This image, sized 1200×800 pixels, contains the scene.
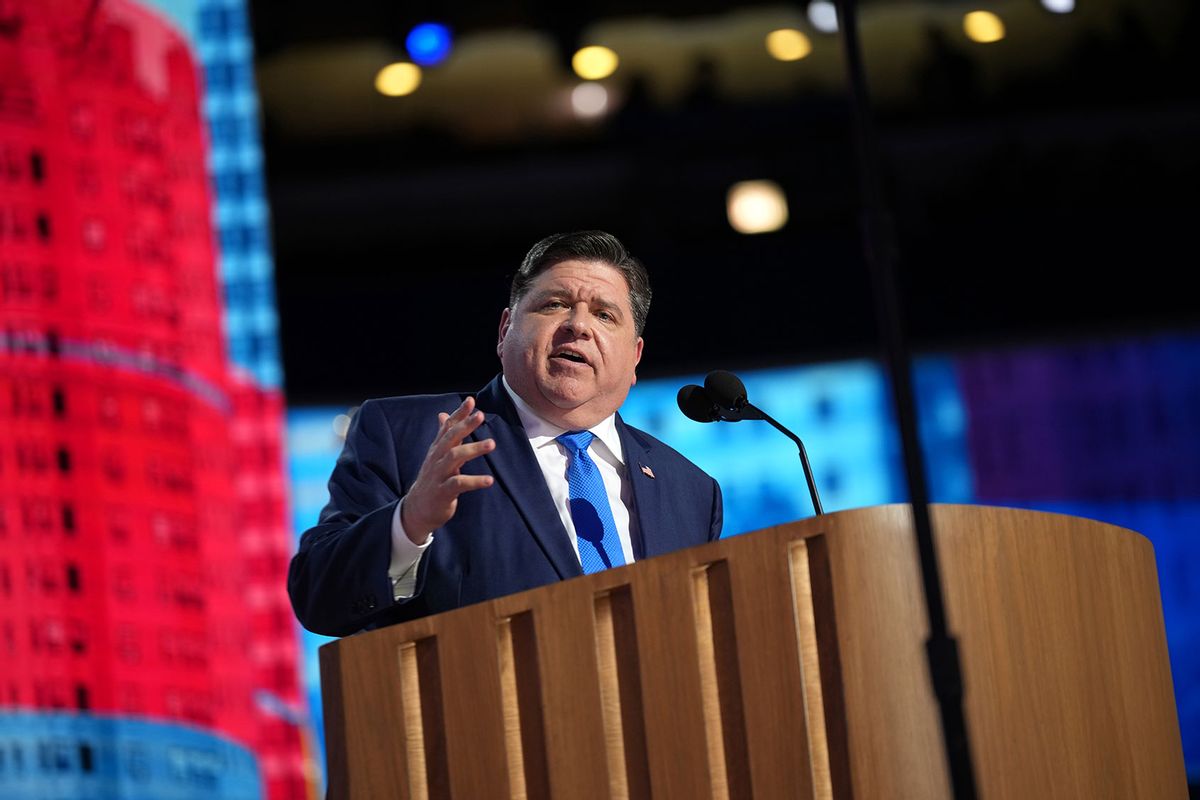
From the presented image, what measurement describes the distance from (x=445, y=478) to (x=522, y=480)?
364 millimetres

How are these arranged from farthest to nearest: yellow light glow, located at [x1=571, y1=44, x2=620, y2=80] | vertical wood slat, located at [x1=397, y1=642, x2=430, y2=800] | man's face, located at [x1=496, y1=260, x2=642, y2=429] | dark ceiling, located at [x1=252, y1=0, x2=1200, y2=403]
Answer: yellow light glow, located at [x1=571, y1=44, x2=620, y2=80] < dark ceiling, located at [x1=252, y1=0, x2=1200, y2=403] < man's face, located at [x1=496, y1=260, x2=642, y2=429] < vertical wood slat, located at [x1=397, y1=642, x2=430, y2=800]

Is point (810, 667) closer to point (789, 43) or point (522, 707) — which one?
point (522, 707)

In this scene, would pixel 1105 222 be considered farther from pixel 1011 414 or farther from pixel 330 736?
pixel 330 736

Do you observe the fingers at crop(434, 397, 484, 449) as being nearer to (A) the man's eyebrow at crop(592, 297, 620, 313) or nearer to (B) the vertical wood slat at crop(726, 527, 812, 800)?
(B) the vertical wood slat at crop(726, 527, 812, 800)

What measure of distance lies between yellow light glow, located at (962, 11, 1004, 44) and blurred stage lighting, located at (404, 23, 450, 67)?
2.50m

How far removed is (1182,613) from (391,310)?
11.5 feet

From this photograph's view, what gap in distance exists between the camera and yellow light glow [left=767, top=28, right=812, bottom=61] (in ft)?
24.0

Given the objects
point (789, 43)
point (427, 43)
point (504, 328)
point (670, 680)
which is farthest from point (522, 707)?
point (789, 43)

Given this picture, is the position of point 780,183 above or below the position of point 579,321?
above

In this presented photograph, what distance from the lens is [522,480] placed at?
2223 mm

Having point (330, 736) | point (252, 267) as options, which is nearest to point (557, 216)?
point (252, 267)

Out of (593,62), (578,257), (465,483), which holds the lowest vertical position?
(465,483)

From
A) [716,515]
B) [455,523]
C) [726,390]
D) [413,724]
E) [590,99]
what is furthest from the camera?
[590,99]

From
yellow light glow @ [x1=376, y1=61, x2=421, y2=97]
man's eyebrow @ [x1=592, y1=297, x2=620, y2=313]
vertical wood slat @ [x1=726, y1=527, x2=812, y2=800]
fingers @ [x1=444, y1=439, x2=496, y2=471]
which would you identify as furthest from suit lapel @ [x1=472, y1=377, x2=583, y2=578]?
yellow light glow @ [x1=376, y1=61, x2=421, y2=97]
